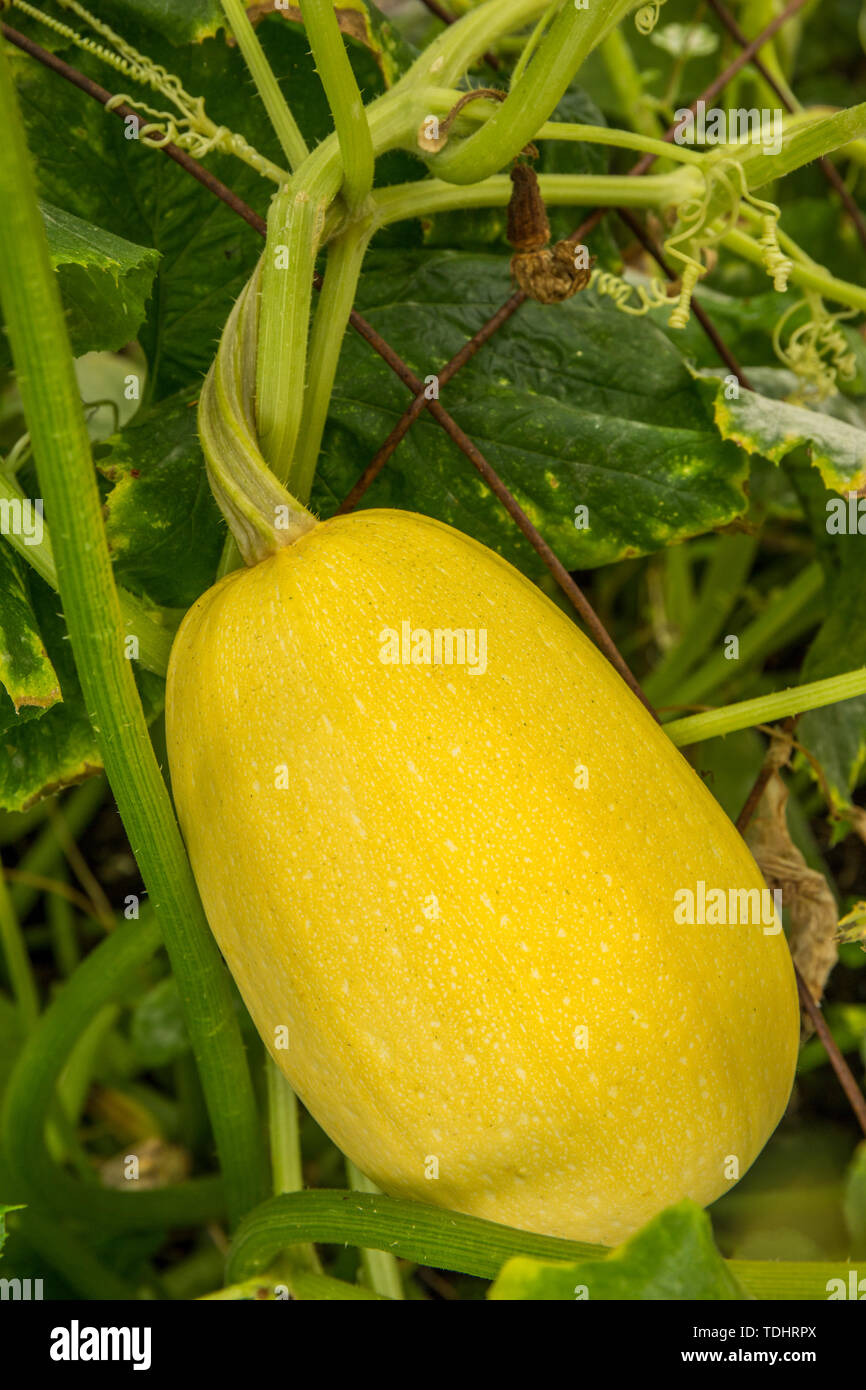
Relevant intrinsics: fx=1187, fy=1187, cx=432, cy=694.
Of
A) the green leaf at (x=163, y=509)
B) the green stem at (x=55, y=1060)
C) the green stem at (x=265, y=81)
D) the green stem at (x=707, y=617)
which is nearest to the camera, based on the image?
the green stem at (x=265, y=81)

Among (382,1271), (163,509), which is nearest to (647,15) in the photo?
(163,509)

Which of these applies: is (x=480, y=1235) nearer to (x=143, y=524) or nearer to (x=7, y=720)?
(x=7, y=720)

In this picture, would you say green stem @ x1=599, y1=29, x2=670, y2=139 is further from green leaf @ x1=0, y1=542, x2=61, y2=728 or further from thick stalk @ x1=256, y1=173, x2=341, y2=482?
green leaf @ x1=0, y1=542, x2=61, y2=728

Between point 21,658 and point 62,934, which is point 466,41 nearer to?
point 21,658

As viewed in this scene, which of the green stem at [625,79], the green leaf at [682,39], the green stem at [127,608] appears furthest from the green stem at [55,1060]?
the green leaf at [682,39]

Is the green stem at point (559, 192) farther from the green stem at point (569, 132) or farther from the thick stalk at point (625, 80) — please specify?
the thick stalk at point (625, 80)

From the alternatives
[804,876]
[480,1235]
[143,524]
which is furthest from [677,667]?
[480,1235]

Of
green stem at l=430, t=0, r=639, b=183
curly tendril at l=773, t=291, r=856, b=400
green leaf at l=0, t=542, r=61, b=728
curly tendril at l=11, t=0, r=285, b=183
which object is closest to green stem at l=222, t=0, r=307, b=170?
curly tendril at l=11, t=0, r=285, b=183
